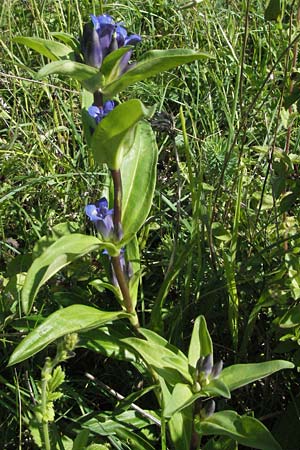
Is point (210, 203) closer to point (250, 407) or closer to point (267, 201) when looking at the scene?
point (267, 201)

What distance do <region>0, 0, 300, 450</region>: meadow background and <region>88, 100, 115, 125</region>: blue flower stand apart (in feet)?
0.64

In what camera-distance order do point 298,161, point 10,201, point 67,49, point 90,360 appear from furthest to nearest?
point 10,201 → point 90,360 → point 298,161 → point 67,49

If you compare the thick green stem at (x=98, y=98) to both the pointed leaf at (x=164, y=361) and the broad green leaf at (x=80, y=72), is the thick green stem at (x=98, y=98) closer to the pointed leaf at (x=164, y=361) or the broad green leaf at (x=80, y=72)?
the broad green leaf at (x=80, y=72)

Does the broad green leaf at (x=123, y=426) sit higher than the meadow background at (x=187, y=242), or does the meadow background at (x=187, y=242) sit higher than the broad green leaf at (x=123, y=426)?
the meadow background at (x=187, y=242)

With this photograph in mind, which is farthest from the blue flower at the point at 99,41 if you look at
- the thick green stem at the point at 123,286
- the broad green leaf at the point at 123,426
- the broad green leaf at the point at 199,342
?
the broad green leaf at the point at 123,426

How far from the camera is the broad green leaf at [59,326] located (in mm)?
A: 1256

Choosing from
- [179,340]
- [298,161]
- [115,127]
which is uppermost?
[115,127]

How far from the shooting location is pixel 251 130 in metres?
2.13

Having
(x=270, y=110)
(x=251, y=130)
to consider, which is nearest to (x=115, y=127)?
(x=251, y=130)

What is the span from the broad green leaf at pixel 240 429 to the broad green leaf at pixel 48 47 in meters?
0.79

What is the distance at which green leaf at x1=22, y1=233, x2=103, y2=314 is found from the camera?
4.06 ft

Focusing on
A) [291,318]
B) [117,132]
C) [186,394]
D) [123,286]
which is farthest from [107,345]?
[117,132]

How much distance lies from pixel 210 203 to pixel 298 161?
25cm

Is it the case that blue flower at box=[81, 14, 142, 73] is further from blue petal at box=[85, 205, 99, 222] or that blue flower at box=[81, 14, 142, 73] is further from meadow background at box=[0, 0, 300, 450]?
blue petal at box=[85, 205, 99, 222]
